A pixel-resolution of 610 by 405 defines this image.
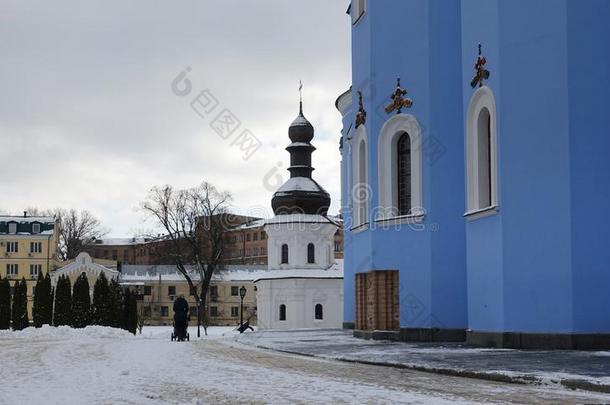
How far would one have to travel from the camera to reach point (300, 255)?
54.7 m

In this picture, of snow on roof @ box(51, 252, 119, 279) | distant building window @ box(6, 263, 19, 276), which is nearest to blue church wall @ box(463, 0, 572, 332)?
snow on roof @ box(51, 252, 119, 279)

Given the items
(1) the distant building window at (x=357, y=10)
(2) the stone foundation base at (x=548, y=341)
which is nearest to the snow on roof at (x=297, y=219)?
(1) the distant building window at (x=357, y=10)

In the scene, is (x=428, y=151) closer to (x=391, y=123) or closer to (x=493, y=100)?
(x=391, y=123)

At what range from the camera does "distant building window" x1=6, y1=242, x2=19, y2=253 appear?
81625 mm

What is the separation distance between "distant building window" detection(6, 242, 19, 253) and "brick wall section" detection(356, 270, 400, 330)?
65.6 m

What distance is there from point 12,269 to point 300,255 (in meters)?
38.7

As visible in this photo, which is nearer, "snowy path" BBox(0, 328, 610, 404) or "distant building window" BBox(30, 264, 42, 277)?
"snowy path" BBox(0, 328, 610, 404)

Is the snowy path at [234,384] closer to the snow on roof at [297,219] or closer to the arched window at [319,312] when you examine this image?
the snow on roof at [297,219]

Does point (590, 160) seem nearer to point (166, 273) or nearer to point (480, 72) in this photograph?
point (480, 72)

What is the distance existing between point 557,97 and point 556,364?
6453 mm

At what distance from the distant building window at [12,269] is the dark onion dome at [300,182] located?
37.5 meters

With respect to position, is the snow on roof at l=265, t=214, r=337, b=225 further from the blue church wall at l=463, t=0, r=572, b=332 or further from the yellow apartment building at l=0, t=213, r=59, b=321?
the blue church wall at l=463, t=0, r=572, b=332

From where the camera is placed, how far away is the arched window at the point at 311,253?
54969 millimetres

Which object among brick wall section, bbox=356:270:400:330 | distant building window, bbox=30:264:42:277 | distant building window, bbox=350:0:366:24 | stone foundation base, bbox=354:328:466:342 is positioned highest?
distant building window, bbox=350:0:366:24
